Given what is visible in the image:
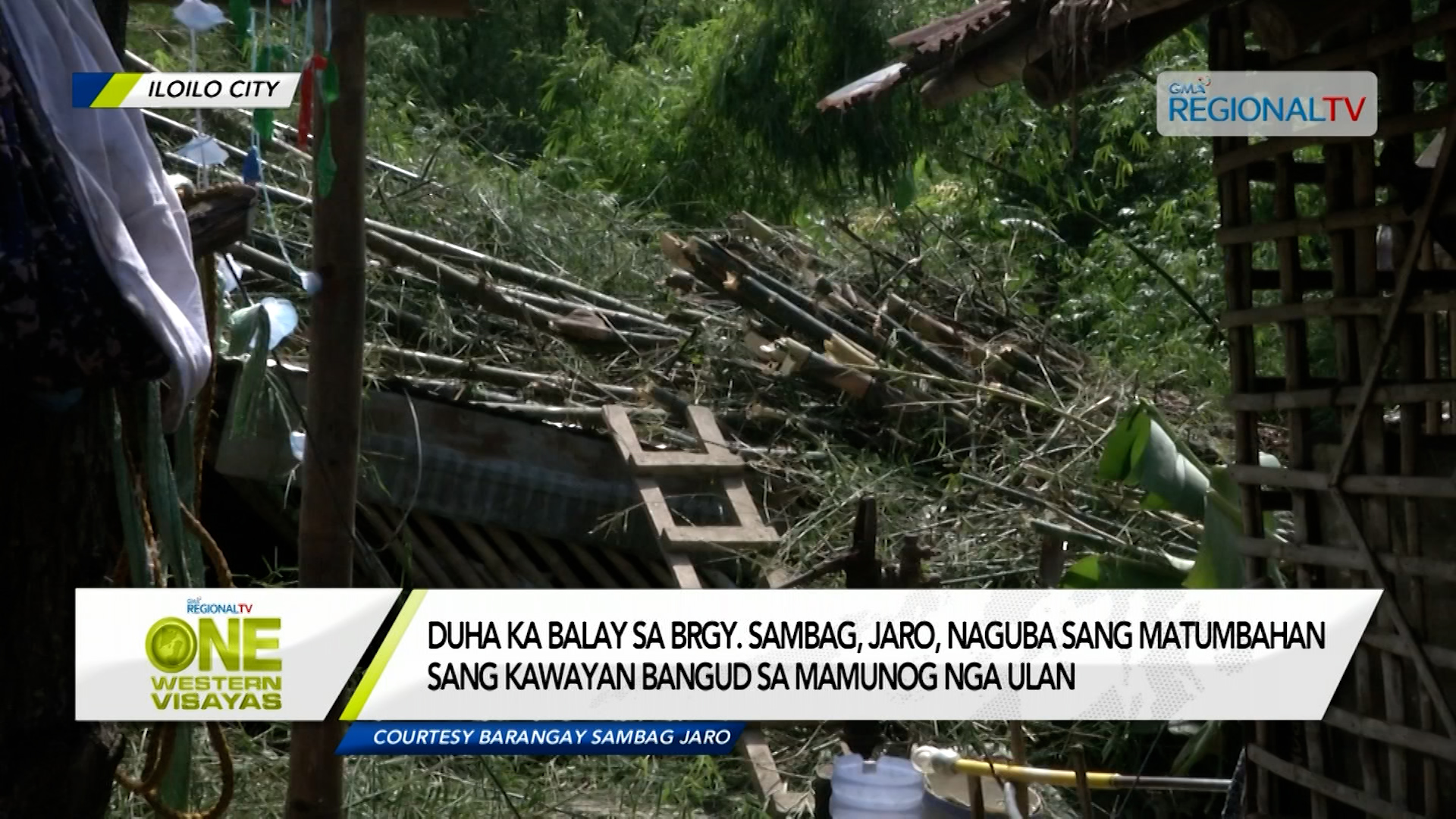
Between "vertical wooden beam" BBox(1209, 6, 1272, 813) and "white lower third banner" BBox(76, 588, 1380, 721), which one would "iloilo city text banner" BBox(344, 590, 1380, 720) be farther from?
"vertical wooden beam" BBox(1209, 6, 1272, 813)

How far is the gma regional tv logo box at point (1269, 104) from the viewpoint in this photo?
3412 millimetres

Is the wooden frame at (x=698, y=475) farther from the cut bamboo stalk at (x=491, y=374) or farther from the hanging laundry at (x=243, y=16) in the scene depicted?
the hanging laundry at (x=243, y=16)

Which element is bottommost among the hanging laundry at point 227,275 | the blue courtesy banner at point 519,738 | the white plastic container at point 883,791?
the white plastic container at point 883,791

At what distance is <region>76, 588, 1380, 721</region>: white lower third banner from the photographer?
10.7 feet

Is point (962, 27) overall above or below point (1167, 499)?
above

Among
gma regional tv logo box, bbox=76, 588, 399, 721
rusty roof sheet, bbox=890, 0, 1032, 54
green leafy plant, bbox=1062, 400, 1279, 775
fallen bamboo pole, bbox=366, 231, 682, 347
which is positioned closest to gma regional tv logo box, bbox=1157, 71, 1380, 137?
rusty roof sheet, bbox=890, 0, 1032, 54

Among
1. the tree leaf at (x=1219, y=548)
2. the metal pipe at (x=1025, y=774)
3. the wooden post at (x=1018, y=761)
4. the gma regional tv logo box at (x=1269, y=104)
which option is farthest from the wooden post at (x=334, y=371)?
the tree leaf at (x=1219, y=548)

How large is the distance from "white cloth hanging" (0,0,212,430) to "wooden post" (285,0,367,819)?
29.2 inches

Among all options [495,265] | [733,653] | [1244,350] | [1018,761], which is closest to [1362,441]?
[1244,350]

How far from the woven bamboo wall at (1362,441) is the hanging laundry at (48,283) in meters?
2.58

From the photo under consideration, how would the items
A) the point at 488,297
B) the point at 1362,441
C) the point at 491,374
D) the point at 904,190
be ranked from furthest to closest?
1. the point at 904,190
2. the point at 488,297
3. the point at 491,374
4. the point at 1362,441

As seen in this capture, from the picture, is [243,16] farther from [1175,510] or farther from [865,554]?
[1175,510]

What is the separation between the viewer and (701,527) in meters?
5.70

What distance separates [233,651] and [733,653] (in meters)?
1.08
